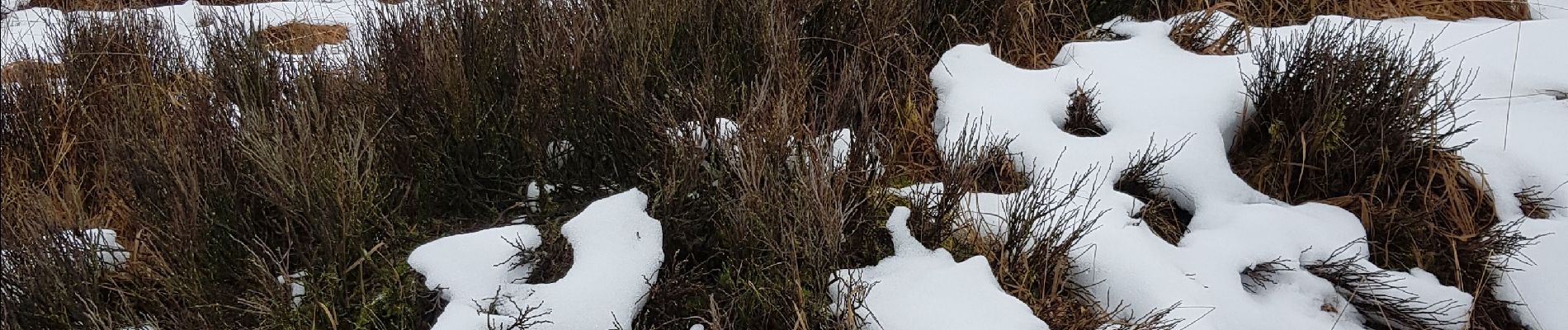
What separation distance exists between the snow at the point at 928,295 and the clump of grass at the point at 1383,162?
105 centimetres

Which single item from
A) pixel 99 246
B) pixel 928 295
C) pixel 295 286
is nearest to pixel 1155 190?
pixel 928 295

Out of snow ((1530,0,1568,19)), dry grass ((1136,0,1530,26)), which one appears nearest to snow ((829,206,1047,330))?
dry grass ((1136,0,1530,26))

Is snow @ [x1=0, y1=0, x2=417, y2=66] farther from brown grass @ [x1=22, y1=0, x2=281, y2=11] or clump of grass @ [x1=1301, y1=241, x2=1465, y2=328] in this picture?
clump of grass @ [x1=1301, y1=241, x2=1465, y2=328]

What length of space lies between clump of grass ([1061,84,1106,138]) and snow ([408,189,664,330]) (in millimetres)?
1377

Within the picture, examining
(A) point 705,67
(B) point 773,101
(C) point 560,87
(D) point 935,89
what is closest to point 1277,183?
(D) point 935,89

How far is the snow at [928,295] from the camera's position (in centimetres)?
182

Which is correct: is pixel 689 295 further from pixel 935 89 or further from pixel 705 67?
pixel 935 89

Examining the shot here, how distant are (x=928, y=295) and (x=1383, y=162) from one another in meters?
1.35

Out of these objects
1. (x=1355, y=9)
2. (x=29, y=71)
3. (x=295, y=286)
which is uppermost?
(x=1355, y=9)

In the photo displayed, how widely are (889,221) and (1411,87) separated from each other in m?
1.38

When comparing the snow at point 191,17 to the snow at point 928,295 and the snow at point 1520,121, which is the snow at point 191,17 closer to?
the snow at point 928,295

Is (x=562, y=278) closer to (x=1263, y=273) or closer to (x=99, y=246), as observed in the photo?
(x=99, y=246)

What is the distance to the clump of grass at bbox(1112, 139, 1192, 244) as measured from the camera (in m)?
2.26

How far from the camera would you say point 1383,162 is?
2.30 metres
